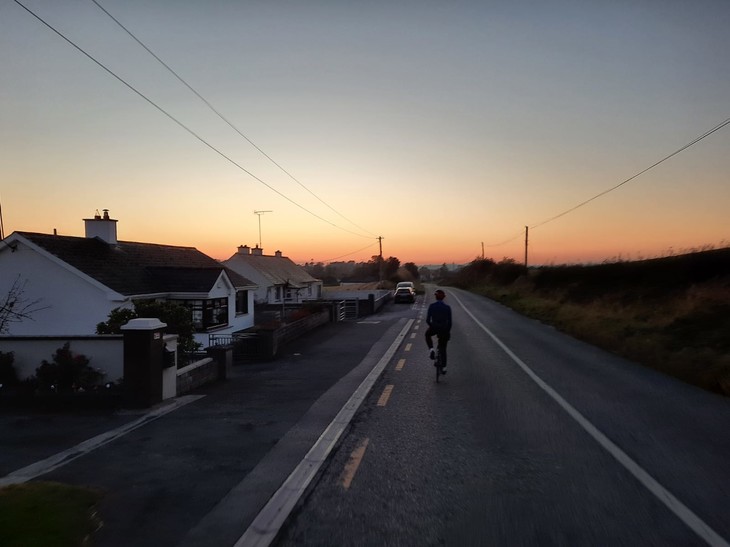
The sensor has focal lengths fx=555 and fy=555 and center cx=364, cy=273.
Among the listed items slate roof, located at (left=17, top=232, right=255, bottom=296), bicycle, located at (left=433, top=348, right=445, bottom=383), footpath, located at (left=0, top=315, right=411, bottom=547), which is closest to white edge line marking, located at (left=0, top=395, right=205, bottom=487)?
footpath, located at (left=0, top=315, right=411, bottom=547)

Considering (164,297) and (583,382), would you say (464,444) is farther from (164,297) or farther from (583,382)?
(164,297)

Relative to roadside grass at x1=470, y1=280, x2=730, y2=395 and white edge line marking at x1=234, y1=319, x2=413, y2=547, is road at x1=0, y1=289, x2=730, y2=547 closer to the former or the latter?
white edge line marking at x1=234, y1=319, x2=413, y2=547

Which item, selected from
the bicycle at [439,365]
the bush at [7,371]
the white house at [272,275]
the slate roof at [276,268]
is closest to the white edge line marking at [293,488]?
the bicycle at [439,365]

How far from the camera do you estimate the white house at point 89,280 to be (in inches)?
833

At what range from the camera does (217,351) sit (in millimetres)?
12336

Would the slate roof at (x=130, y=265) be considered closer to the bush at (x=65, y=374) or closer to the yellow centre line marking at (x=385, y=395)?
the bush at (x=65, y=374)

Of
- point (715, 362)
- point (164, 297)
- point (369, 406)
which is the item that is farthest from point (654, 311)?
point (164, 297)

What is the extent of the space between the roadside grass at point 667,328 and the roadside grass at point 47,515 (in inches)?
420

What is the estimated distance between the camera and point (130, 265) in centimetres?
2459

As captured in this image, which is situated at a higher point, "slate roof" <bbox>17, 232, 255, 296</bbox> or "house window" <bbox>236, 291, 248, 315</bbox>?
"slate roof" <bbox>17, 232, 255, 296</bbox>

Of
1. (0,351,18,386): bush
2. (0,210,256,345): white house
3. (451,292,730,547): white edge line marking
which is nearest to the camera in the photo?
(451,292,730,547): white edge line marking

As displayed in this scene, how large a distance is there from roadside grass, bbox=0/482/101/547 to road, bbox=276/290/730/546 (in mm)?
1604

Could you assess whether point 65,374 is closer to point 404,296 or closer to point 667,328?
point 667,328

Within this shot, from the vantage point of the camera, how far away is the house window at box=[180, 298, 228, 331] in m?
25.3
